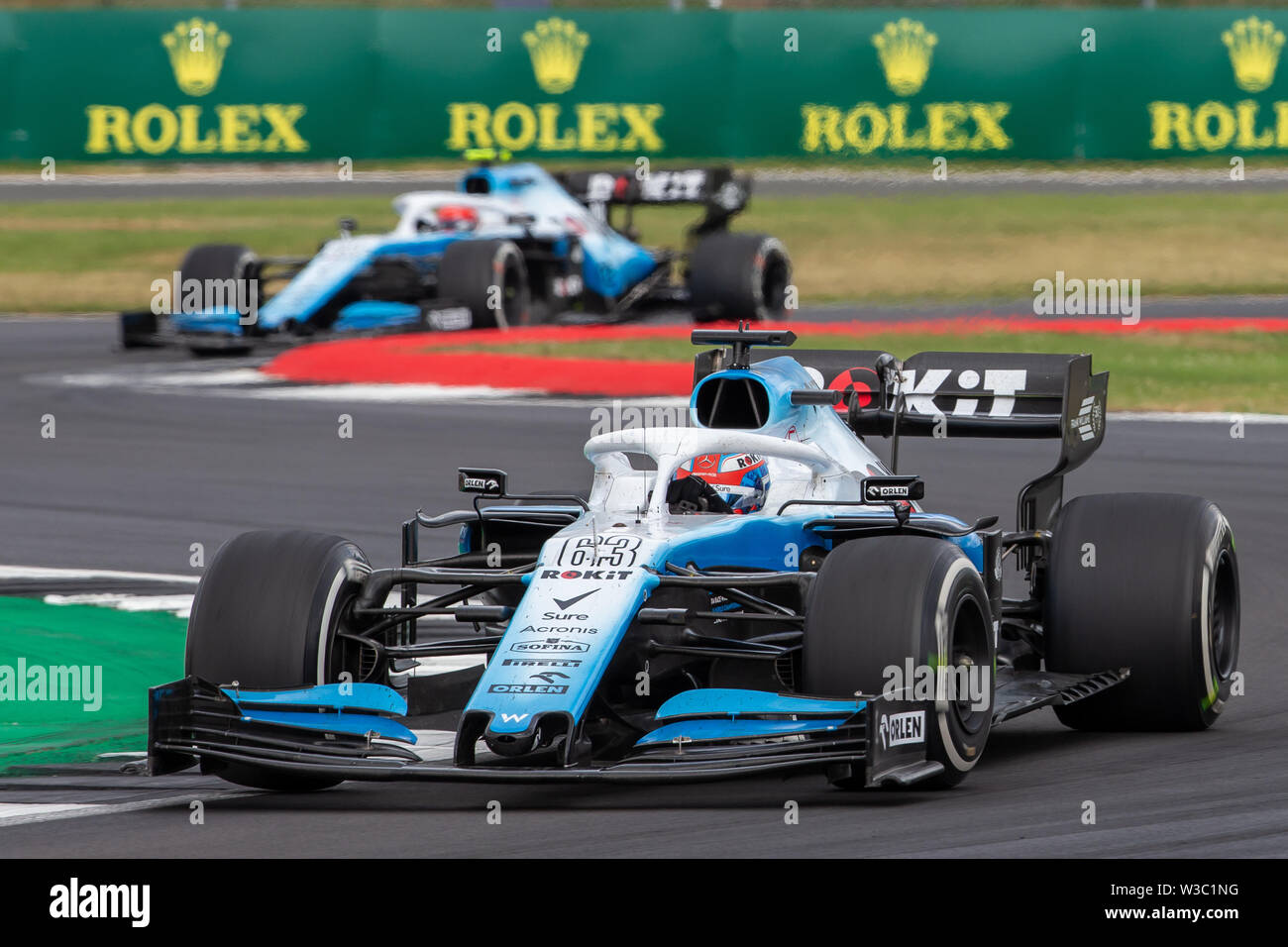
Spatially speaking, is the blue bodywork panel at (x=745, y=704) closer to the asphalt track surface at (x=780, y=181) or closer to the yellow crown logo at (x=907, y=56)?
the yellow crown logo at (x=907, y=56)

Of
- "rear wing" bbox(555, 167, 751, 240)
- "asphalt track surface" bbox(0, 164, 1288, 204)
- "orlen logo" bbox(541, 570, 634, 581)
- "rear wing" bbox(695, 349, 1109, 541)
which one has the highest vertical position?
"asphalt track surface" bbox(0, 164, 1288, 204)

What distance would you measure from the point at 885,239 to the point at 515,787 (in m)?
23.8

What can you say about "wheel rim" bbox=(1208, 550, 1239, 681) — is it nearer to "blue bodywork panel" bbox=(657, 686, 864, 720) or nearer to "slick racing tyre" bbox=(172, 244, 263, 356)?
"blue bodywork panel" bbox=(657, 686, 864, 720)

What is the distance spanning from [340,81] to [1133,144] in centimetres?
1109

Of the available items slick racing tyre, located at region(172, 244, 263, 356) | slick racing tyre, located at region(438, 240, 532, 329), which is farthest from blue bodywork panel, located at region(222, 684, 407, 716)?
slick racing tyre, located at region(172, 244, 263, 356)

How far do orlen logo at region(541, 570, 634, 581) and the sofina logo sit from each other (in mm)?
26811

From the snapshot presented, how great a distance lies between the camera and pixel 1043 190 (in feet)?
109

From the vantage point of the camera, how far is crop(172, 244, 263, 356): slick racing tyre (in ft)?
74.4

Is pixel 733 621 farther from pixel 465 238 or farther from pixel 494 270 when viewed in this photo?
pixel 465 238

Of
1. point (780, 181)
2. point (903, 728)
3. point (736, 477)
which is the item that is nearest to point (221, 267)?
point (780, 181)

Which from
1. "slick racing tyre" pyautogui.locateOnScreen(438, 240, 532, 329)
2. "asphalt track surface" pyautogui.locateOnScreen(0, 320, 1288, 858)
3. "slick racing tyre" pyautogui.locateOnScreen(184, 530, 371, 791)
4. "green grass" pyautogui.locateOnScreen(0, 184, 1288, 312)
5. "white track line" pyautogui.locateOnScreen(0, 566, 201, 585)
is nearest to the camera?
"asphalt track surface" pyautogui.locateOnScreen(0, 320, 1288, 858)

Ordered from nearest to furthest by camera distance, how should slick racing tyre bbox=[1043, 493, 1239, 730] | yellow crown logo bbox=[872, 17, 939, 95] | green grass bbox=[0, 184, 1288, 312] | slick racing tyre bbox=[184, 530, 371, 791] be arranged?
slick racing tyre bbox=[184, 530, 371, 791]
slick racing tyre bbox=[1043, 493, 1239, 730]
green grass bbox=[0, 184, 1288, 312]
yellow crown logo bbox=[872, 17, 939, 95]

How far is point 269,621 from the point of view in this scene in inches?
300
